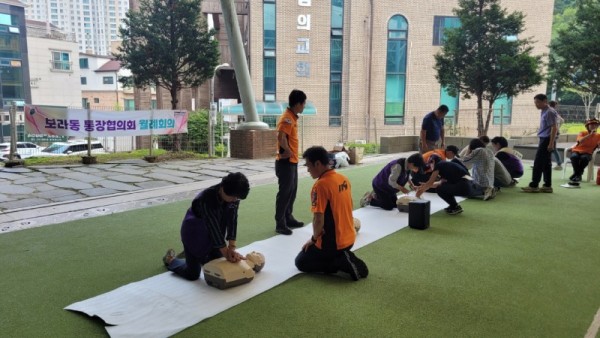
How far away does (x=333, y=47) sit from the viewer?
22328 millimetres

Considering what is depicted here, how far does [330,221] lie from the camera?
3.46 metres

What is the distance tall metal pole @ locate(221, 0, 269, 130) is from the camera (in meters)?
10.7

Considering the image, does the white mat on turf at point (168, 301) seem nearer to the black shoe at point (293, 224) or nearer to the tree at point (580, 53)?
the black shoe at point (293, 224)

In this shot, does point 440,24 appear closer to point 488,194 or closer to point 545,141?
point 545,141

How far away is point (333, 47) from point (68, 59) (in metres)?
28.3

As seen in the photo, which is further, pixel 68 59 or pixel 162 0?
pixel 68 59

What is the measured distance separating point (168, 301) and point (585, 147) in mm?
8156

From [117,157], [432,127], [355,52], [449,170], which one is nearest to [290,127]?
[449,170]

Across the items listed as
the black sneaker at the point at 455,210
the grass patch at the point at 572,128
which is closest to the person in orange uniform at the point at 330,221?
the black sneaker at the point at 455,210

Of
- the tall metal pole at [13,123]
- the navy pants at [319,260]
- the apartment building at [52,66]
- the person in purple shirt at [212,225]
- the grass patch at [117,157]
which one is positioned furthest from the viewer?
the apartment building at [52,66]

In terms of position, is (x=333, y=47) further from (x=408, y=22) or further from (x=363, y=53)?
(x=408, y=22)

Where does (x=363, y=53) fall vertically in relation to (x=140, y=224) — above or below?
above

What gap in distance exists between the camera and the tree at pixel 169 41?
14.1 m

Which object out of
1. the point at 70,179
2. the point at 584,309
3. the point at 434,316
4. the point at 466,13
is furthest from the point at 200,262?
the point at 466,13
